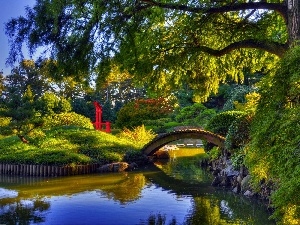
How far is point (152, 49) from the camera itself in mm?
8211

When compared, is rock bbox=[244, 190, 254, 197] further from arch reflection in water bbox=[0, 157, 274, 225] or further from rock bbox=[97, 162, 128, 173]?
rock bbox=[97, 162, 128, 173]

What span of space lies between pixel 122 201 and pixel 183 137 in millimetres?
6753

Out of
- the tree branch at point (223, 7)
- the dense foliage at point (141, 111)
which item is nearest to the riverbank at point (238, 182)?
the tree branch at point (223, 7)

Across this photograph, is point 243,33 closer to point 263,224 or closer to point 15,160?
point 263,224

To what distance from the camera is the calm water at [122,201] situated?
8.72m

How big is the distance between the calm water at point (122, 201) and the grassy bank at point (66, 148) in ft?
3.43

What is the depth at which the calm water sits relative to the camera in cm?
872

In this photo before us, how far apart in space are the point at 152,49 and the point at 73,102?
25257 mm

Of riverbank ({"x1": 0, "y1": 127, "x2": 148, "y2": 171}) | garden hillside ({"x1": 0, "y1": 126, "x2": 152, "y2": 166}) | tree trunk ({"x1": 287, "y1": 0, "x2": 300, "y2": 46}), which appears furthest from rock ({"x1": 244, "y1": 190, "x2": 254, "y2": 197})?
garden hillside ({"x1": 0, "y1": 126, "x2": 152, "y2": 166})

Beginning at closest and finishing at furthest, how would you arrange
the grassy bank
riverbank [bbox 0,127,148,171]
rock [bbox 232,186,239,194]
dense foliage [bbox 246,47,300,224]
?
dense foliage [bbox 246,47,300,224], rock [bbox 232,186,239,194], riverbank [bbox 0,127,148,171], the grassy bank

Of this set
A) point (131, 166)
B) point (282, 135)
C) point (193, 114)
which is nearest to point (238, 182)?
point (131, 166)

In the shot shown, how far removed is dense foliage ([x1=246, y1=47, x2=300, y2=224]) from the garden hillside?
36.0ft

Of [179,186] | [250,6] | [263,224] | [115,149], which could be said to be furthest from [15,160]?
[250,6]

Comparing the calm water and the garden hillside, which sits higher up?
the garden hillside
